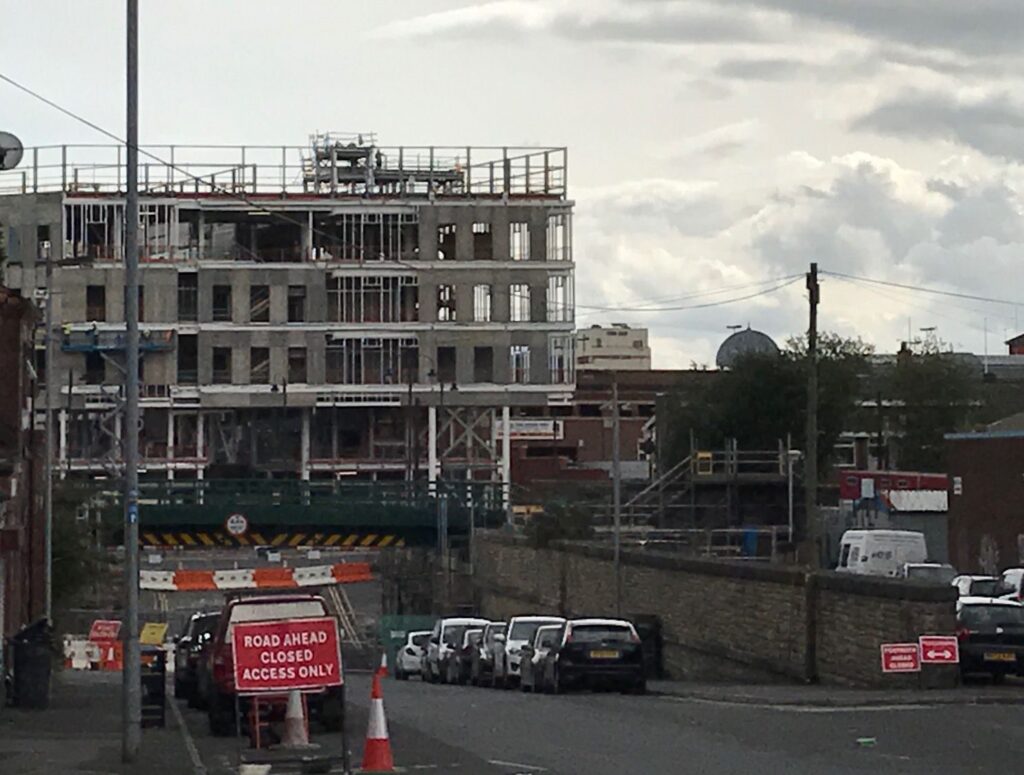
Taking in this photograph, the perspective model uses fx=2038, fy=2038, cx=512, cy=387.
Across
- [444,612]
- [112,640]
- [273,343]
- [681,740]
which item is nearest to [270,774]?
[681,740]

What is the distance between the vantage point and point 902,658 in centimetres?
3297

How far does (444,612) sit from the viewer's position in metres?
77.9

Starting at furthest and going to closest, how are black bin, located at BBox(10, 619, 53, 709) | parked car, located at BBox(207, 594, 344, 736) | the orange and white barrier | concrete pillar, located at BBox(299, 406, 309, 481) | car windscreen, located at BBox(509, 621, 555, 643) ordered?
concrete pillar, located at BBox(299, 406, 309, 481) → the orange and white barrier → car windscreen, located at BBox(509, 621, 555, 643) → black bin, located at BBox(10, 619, 53, 709) → parked car, located at BBox(207, 594, 344, 736)

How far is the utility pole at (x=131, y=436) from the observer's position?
2197cm

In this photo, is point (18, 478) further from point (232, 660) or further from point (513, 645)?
point (232, 660)

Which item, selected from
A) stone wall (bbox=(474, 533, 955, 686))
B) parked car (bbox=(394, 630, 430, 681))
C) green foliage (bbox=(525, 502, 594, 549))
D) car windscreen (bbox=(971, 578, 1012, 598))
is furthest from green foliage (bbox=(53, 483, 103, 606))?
car windscreen (bbox=(971, 578, 1012, 598))

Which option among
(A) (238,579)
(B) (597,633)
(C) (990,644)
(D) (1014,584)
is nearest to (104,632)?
(A) (238,579)

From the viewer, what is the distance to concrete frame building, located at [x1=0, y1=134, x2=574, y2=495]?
90.2 metres

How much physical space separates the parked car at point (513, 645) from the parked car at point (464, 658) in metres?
2.44

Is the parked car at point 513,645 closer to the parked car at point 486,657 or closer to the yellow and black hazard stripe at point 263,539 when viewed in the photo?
the parked car at point 486,657

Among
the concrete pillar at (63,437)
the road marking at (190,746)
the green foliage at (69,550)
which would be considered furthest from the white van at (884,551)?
the concrete pillar at (63,437)

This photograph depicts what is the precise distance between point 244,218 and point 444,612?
907 inches

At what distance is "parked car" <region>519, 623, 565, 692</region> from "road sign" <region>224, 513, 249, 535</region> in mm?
34874

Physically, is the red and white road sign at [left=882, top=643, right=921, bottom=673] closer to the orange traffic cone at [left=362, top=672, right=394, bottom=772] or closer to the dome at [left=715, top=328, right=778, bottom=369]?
the orange traffic cone at [left=362, top=672, right=394, bottom=772]
